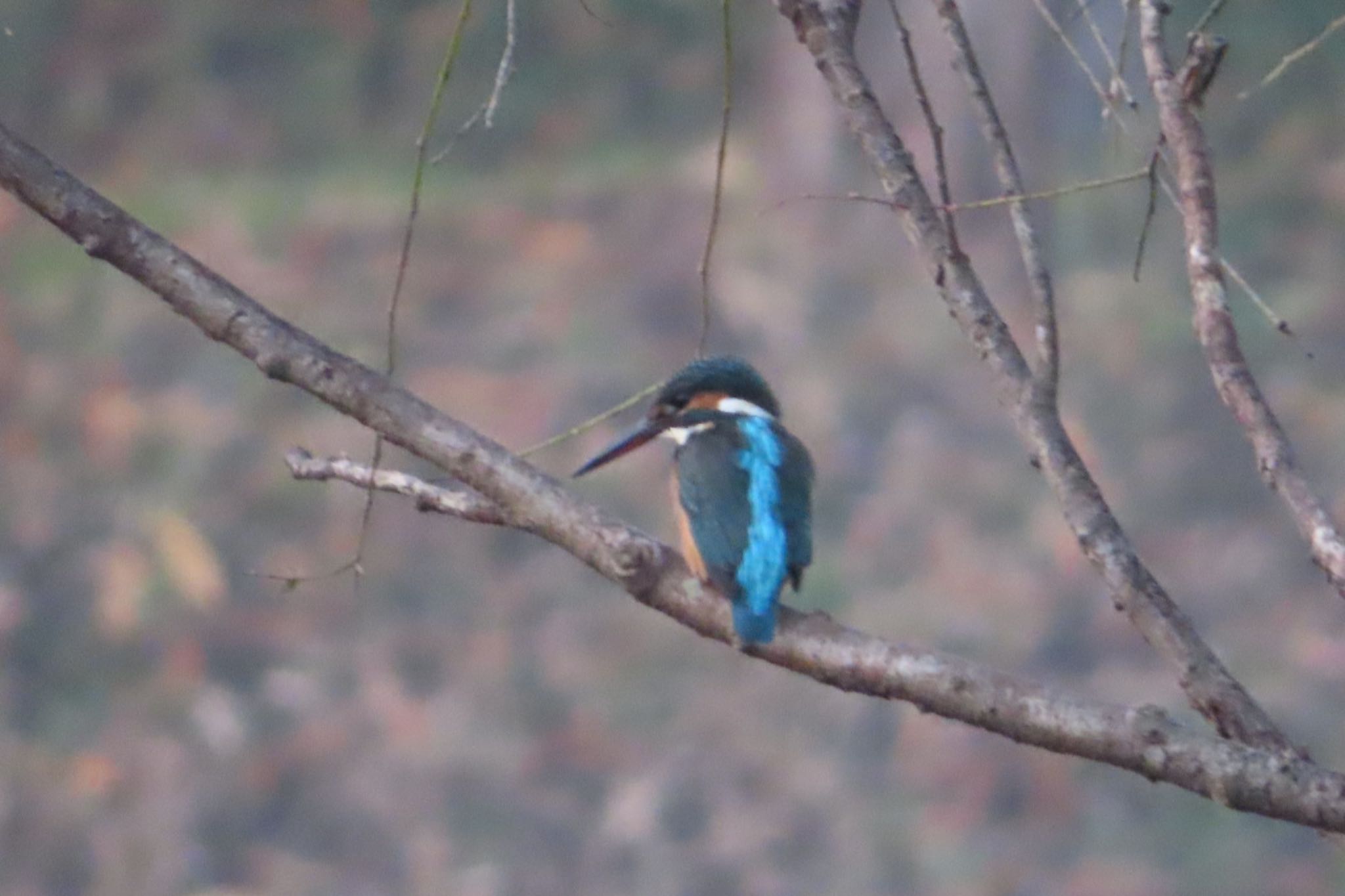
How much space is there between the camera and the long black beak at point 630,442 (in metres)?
1.69

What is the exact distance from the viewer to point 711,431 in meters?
1.59

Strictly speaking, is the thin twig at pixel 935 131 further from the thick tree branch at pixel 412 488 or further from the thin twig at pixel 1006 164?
the thick tree branch at pixel 412 488

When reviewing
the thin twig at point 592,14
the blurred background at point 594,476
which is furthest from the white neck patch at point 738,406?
the blurred background at point 594,476

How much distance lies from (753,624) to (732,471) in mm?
432

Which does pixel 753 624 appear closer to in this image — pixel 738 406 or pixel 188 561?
pixel 738 406

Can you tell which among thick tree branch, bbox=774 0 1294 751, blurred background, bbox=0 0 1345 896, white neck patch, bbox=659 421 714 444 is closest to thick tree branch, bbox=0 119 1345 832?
thick tree branch, bbox=774 0 1294 751

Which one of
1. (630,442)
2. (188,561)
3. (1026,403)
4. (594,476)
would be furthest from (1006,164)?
(188,561)

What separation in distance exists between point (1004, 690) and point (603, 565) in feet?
0.84

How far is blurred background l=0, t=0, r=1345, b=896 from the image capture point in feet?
7.75

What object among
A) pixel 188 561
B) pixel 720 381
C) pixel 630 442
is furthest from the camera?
pixel 188 561

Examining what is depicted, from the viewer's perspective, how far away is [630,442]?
1718 mm

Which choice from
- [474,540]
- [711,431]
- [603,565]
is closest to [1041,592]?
[474,540]

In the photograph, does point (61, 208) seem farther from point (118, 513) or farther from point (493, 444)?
point (118, 513)

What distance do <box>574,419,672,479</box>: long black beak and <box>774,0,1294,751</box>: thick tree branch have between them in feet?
1.67
